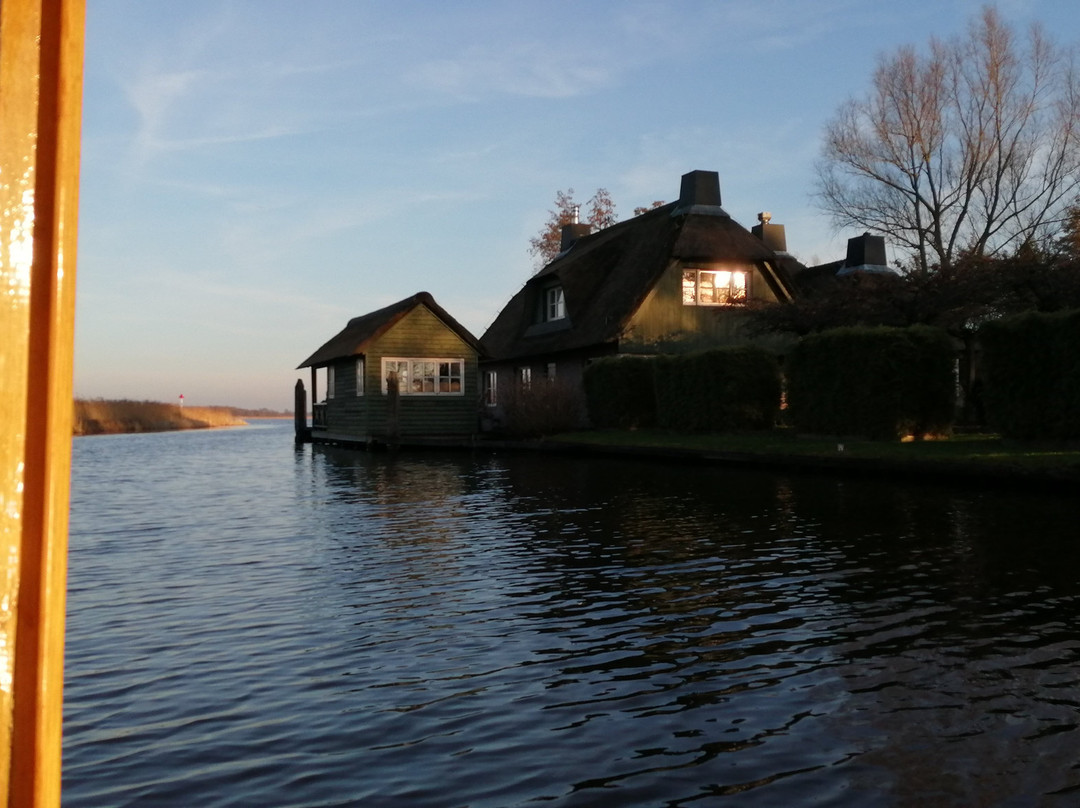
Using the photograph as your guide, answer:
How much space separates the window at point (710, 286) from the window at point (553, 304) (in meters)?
5.43

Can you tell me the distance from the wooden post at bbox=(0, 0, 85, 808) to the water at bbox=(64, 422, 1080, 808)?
3.06 m

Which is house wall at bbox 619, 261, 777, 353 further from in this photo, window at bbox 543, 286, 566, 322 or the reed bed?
the reed bed

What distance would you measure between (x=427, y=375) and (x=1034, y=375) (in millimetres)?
22231

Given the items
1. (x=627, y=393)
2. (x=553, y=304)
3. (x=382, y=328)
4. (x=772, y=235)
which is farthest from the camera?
(x=772, y=235)

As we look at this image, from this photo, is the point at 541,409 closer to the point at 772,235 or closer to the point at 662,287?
the point at 662,287

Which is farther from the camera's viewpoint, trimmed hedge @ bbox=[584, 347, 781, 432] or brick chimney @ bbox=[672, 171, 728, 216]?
brick chimney @ bbox=[672, 171, 728, 216]

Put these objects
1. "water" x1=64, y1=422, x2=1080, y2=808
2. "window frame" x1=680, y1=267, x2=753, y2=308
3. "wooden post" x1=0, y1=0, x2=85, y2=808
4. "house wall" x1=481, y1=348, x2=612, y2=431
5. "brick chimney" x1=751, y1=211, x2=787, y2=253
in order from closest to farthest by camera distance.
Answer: "wooden post" x1=0, y1=0, x2=85, y2=808 → "water" x1=64, y1=422, x2=1080, y2=808 → "house wall" x1=481, y1=348, x2=612, y2=431 → "window frame" x1=680, y1=267, x2=753, y2=308 → "brick chimney" x1=751, y1=211, x2=787, y2=253

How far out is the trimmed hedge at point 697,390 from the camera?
27.6 m

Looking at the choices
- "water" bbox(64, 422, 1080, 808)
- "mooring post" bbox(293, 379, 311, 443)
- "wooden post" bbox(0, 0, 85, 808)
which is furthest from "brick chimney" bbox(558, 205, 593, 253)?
"wooden post" bbox(0, 0, 85, 808)

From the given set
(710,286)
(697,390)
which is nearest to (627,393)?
(697,390)

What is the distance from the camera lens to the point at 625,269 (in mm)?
39219

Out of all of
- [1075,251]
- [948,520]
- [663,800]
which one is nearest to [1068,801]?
[663,800]

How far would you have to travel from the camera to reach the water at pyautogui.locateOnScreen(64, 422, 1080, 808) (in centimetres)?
439

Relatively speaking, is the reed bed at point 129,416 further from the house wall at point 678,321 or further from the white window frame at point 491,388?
the house wall at point 678,321
